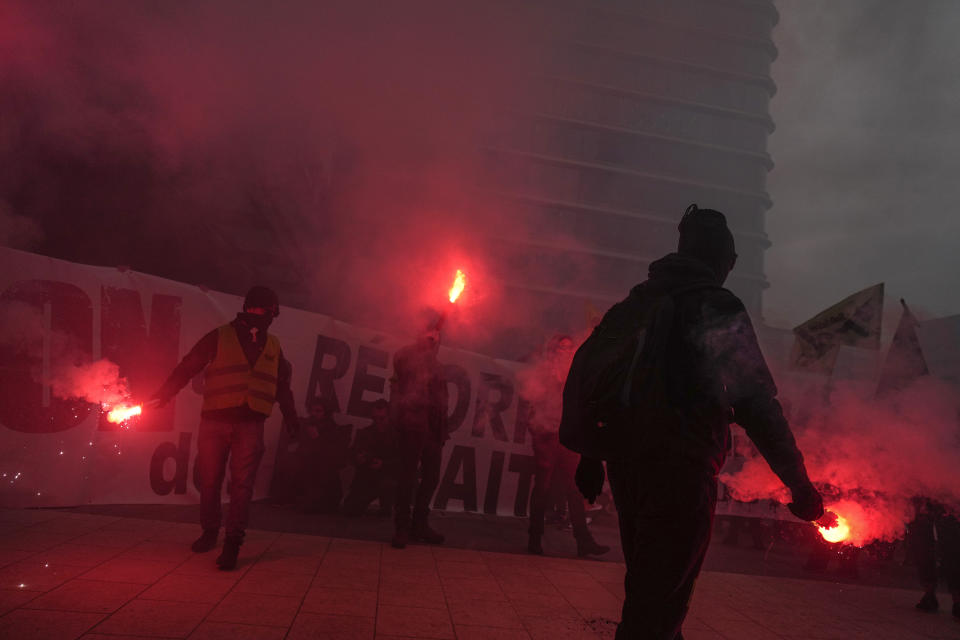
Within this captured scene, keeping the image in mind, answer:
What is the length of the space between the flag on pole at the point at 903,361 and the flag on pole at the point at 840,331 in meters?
1.71

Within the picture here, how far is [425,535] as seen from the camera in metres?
5.33

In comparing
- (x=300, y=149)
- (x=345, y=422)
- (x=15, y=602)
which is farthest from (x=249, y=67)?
(x=15, y=602)

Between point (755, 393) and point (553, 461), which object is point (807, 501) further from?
point (553, 461)

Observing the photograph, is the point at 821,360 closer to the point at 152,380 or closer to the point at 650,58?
the point at 152,380

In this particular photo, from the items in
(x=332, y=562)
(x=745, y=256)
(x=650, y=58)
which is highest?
(x=650, y=58)

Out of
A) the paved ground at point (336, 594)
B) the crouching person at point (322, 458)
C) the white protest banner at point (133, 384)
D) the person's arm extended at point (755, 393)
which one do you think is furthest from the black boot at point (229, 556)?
the person's arm extended at point (755, 393)

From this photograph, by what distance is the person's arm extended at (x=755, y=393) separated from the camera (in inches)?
76.1

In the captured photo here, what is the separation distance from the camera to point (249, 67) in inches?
258

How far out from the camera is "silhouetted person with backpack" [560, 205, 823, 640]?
1.87 metres

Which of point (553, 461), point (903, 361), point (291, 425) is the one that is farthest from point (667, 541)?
point (903, 361)

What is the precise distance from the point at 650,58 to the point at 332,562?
192ft

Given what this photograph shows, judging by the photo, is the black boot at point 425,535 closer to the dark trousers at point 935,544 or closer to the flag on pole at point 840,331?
the dark trousers at point 935,544

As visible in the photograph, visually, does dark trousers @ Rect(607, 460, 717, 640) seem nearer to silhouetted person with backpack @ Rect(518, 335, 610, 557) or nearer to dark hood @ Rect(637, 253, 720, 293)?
dark hood @ Rect(637, 253, 720, 293)

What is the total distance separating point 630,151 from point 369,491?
170 ft
